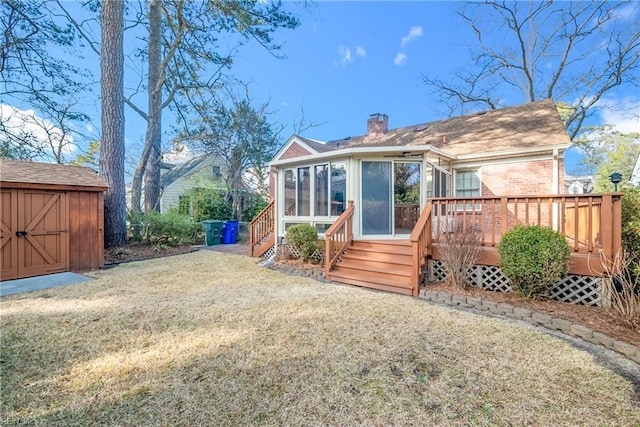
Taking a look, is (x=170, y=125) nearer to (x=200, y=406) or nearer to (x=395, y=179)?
(x=395, y=179)

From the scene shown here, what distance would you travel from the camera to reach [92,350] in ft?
9.98

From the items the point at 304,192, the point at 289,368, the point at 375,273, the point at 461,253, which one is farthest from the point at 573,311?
the point at 304,192

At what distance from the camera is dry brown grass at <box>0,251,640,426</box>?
211 cm

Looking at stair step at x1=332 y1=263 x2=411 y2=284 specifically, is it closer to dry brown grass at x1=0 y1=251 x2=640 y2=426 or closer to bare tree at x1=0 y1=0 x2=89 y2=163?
dry brown grass at x1=0 y1=251 x2=640 y2=426

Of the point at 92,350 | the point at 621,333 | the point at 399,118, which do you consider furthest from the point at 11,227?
the point at 399,118

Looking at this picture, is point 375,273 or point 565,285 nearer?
point 565,285

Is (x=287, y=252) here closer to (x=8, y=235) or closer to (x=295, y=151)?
(x=8, y=235)

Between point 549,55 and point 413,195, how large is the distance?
48.8 ft

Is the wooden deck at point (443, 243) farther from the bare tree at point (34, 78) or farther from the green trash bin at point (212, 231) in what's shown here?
the bare tree at point (34, 78)

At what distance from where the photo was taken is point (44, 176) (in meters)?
6.55

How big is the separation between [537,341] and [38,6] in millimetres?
15293

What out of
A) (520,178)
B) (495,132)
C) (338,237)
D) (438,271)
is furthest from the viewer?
(495,132)

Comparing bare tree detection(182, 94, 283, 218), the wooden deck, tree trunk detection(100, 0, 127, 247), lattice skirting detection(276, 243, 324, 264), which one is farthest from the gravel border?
bare tree detection(182, 94, 283, 218)

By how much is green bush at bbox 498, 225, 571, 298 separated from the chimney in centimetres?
1094
